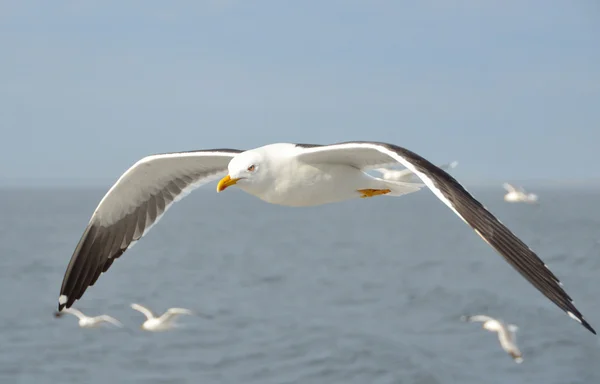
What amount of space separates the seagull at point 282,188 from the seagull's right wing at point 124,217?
1cm

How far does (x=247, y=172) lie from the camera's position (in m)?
9.20

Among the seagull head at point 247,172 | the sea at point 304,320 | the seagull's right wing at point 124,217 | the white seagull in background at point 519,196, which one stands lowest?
the sea at point 304,320

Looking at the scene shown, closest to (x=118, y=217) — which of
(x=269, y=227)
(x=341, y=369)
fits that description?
(x=341, y=369)

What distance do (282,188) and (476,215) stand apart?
246 cm

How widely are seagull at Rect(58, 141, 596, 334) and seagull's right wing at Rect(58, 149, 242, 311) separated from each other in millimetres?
12

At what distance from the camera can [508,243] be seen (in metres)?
7.36

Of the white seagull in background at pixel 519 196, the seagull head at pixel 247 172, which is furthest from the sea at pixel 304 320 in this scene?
the seagull head at pixel 247 172

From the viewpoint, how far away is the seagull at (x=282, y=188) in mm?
7379

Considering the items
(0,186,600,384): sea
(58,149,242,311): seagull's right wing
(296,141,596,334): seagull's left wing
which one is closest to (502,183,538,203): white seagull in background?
(0,186,600,384): sea

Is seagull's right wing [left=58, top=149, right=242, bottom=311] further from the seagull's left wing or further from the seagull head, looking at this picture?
the seagull's left wing

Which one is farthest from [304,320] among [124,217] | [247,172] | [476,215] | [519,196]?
[476,215]

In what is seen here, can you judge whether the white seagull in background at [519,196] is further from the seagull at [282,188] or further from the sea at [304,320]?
the seagull at [282,188]

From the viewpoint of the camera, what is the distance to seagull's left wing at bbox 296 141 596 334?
6887 millimetres

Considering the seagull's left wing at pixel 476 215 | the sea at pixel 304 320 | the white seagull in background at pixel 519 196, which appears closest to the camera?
the seagull's left wing at pixel 476 215
